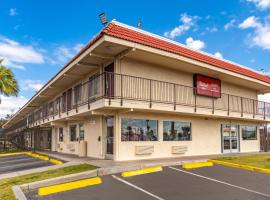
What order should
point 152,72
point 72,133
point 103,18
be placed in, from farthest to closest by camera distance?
point 72,133 < point 152,72 < point 103,18

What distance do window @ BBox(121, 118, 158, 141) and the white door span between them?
6817 millimetres

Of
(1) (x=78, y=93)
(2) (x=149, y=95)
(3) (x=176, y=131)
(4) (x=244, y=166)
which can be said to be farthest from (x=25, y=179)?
(4) (x=244, y=166)

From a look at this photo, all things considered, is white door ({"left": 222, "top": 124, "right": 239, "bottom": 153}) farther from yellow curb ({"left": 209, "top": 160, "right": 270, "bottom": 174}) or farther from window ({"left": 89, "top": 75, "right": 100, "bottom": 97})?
window ({"left": 89, "top": 75, "right": 100, "bottom": 97})

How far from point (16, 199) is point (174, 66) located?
34.7 feet

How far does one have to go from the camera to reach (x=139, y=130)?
13.9 m

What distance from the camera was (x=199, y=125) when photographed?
17.2 metres

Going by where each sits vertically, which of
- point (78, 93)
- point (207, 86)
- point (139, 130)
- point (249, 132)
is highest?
point (207, 86)

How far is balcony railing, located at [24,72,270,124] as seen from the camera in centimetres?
1277

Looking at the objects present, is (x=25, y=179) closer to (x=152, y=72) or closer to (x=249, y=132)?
(x=152, y=72)

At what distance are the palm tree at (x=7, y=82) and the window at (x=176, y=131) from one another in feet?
43.5

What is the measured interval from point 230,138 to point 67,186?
13890mm

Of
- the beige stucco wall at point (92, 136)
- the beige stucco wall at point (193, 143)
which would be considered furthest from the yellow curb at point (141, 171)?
the beige stucco wall at point (92, 136)

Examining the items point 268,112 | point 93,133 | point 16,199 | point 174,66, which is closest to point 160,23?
point 174,66

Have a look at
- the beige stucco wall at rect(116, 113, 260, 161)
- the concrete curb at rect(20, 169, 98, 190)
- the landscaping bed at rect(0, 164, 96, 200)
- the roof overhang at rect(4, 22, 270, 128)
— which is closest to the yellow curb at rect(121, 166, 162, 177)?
the concrete curb at rect(20, 169, 98, 190)
